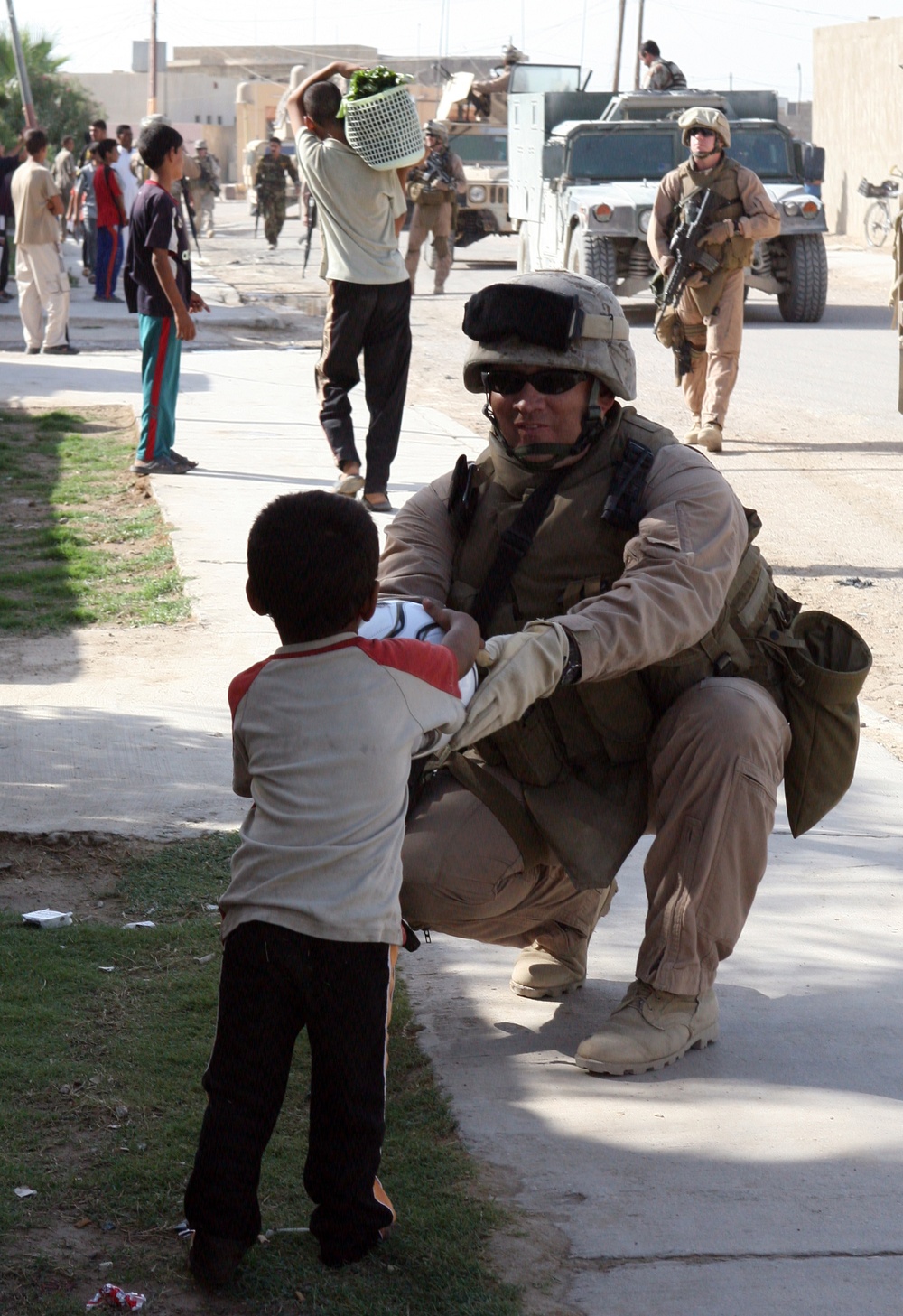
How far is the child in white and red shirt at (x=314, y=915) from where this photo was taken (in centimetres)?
212

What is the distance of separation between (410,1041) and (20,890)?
115 cm

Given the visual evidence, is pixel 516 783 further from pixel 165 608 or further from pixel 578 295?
pixel 165 608

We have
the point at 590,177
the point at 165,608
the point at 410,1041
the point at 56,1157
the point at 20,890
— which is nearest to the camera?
the point at 56,1157

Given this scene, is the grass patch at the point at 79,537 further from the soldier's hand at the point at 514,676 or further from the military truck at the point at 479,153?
the military truck at the point at 479,153

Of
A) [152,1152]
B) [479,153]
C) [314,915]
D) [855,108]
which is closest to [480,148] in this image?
[479,153]

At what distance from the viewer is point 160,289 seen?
7934mm

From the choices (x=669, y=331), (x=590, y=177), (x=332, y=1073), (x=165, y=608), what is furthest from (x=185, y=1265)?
(x=590, y=177)

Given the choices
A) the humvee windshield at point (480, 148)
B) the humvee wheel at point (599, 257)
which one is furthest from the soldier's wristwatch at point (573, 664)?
the humvee windshield at point (480, 148)

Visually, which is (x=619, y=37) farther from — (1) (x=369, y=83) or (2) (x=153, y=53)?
(1) (x=369, y=83)

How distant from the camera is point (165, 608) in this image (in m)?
6.07

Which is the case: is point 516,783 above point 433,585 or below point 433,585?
below

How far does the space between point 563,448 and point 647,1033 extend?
1038mm

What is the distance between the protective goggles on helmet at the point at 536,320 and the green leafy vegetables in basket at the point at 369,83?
178 inches

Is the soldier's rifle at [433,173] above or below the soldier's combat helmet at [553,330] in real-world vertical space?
above
